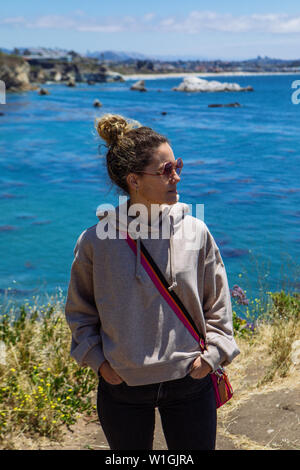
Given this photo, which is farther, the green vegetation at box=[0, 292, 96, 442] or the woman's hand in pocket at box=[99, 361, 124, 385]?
the green vegetation at box=[0, 292, 96, 442]

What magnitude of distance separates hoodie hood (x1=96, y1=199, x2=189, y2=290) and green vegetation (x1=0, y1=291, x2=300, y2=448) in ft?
5.58

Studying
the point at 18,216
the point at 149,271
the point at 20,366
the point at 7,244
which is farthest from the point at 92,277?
the point at 18,216

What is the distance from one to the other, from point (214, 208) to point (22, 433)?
52.9 feet

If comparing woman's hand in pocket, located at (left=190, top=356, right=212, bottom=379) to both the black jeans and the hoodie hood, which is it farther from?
the hoodie hood

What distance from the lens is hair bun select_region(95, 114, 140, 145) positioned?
78.6 inches

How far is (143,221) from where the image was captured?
77.6 inches

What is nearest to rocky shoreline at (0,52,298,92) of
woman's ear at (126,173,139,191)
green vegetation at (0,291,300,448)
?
Answer: green vegetation at (0,291,300,448)

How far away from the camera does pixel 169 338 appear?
1.90 meters

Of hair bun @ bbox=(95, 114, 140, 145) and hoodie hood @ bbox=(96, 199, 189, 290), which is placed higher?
hair bun @ bbox=(95, 114, 140, 145)

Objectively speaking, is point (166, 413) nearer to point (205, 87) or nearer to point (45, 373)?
point (45, 373)

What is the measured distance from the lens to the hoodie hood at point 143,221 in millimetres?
1949

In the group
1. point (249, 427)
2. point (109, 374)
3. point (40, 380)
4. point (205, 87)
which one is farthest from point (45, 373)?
point (205, 87)

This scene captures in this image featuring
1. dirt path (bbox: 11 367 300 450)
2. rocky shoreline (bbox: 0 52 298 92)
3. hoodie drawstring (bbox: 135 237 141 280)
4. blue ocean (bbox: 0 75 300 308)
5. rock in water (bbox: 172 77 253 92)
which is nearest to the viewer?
hoodie drawstring (bbox: 135 237 141 280)

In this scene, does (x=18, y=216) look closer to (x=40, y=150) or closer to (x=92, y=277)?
(x=40, y=150)
